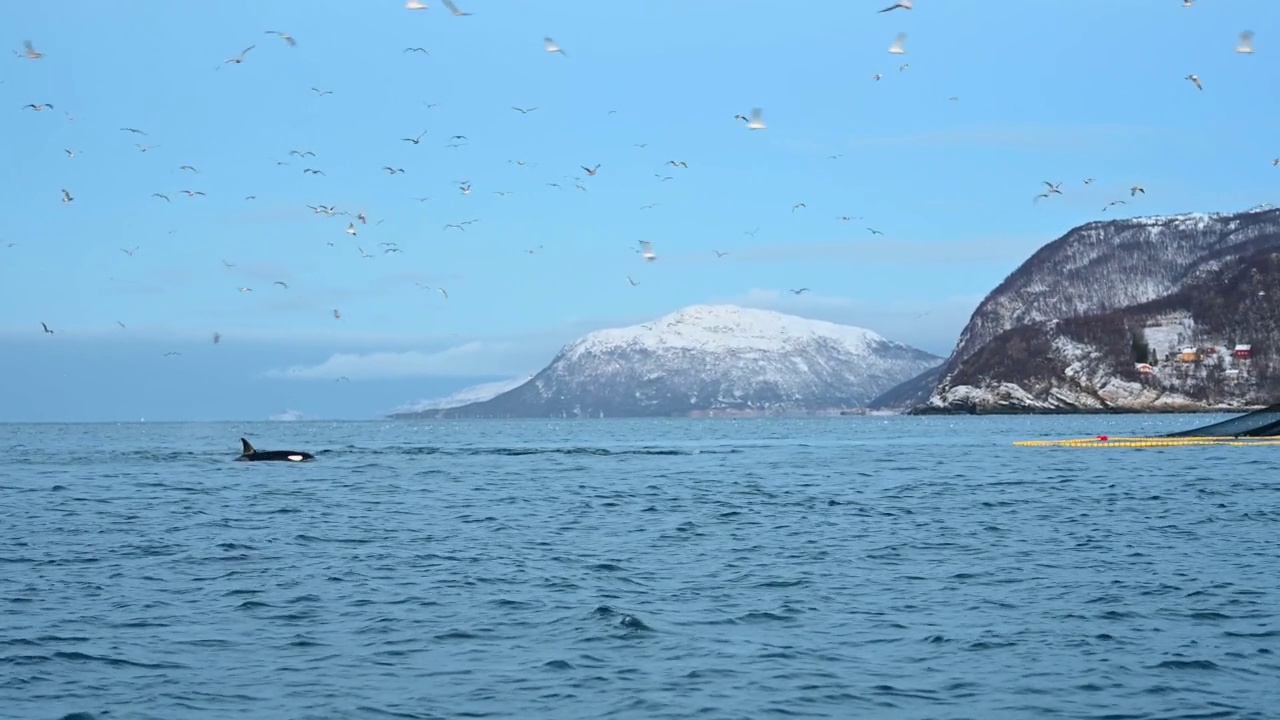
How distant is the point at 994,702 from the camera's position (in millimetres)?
19609

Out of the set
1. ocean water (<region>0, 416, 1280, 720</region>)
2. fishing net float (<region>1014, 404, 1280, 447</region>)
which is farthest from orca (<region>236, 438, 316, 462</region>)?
fishing net float (<region>1014, 404, 1280, 447</region>)

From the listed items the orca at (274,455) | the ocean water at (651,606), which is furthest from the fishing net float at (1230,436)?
the orca at (274,455)

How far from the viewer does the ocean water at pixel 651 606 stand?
2028cm

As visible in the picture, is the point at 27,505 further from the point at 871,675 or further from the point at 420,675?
the point at 871,675

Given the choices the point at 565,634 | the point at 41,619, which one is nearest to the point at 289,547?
the point at 41,619

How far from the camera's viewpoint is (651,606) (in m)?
28.1

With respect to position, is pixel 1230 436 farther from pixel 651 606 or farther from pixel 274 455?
pixel 651 606

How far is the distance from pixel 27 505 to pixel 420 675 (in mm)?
42520

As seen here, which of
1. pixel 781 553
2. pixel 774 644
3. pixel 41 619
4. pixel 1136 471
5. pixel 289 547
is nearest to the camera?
pixel 774 644

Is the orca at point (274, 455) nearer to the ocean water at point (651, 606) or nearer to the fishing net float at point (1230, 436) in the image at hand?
the ocean water at point (651, 606)

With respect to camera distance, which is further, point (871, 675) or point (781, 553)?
point (781, 553)

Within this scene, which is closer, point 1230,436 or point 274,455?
point 274,455

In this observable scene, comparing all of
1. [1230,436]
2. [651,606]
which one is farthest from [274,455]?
[651,606]

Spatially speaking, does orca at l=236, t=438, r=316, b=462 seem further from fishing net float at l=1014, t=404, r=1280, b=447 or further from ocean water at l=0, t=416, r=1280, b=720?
fishing net float at l=1014, t=404, r=1280, b=447
